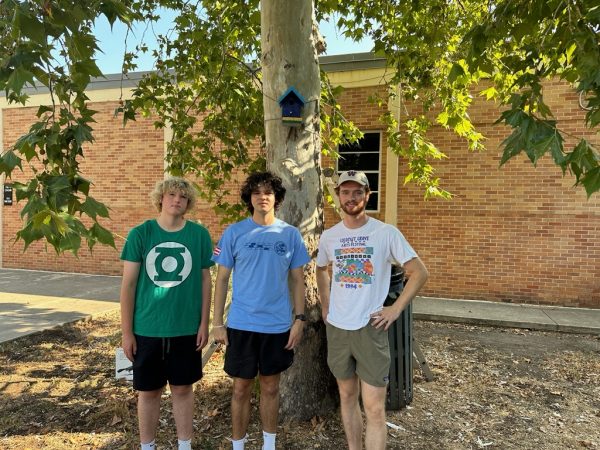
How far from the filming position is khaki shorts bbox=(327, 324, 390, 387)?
104 inches

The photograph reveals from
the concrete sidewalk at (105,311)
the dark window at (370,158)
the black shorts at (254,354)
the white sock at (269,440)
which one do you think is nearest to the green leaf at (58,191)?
the black shorts at (254,354)

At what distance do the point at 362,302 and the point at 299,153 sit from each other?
1344mm

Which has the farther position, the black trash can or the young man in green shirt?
the black trash can

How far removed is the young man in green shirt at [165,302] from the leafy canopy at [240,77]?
1.27 feet

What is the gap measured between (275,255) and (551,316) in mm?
6175

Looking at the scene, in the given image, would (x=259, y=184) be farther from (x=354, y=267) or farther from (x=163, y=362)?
(x=163, y=362)

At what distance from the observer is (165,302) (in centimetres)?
269

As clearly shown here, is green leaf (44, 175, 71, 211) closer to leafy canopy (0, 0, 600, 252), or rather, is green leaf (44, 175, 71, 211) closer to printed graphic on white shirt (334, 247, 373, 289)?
leafy canopy (0, 0, 600, 252)

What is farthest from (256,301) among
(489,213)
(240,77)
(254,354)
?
(489,213)

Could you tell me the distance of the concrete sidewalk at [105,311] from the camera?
662 centimetres

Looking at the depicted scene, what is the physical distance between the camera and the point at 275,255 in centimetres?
277

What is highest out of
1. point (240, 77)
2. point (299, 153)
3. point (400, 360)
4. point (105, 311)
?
point (240, 77)

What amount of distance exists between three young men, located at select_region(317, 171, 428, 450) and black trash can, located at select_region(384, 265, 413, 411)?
0.83 metres

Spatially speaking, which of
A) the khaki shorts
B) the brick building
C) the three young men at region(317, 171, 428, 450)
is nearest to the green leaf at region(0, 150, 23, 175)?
the three young men at region(317, 171, 428, 450)
